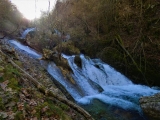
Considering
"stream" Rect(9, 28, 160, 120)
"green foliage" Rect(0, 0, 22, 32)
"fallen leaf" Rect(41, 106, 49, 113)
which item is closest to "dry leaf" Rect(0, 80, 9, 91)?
"fallen leaf" Rect(41, 106, 49, 113)

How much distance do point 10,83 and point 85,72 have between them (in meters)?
7.63

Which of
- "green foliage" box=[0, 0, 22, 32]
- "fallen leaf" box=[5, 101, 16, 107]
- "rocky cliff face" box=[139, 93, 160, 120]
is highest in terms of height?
"green foliage" box=[0, 0, 22, 32]

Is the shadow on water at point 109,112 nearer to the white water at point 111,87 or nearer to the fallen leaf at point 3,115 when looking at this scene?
the white water at point 111,87

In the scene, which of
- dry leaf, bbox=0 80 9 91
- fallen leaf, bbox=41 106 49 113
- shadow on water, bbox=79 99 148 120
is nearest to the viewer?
fallen leaf, bbox=41 106 49 113

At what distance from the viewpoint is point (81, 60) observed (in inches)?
483

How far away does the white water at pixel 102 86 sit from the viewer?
8352 millimetres

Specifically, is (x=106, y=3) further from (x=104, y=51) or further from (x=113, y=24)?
(x=104, y=51)

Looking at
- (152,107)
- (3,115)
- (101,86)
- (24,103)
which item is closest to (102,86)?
(101,86)

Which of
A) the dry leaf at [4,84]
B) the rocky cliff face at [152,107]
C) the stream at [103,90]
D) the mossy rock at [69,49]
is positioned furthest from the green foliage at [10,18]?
the rocky cliff face at [152,107]

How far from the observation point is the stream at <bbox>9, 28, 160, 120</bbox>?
720 cm

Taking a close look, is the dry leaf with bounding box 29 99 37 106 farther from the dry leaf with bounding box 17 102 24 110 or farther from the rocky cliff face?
the rocky cliff face

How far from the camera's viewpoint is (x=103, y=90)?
967cm

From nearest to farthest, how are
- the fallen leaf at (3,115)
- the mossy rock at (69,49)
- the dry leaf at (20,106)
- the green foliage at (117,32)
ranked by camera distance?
the fallen leaf at (3,115), the dry leaf at (20,106), the green foliage at (117,32), the mossy rock at (69,49)

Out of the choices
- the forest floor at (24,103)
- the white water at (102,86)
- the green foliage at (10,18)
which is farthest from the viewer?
the green foliage at (10,18)
